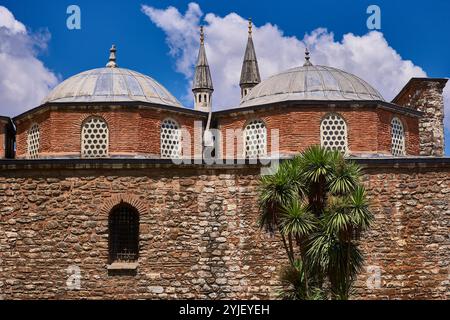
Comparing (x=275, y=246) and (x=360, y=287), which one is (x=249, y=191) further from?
(x=360, y=287)

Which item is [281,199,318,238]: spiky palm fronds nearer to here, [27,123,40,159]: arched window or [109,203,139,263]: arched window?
[109,203,139,263]: arched window

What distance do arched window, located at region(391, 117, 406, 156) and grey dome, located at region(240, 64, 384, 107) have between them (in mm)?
1035

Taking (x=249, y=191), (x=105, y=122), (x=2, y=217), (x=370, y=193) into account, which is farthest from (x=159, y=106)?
(x=370, y=193)

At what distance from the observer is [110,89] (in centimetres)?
1784

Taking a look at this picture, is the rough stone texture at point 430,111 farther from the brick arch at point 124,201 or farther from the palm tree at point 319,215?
the brick arch at point 124,201

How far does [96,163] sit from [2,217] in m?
2.46

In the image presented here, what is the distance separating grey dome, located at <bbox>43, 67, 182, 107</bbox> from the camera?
695 inches

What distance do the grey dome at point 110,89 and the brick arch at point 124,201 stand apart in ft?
12.9

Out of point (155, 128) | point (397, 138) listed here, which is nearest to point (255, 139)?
point (155, 128)

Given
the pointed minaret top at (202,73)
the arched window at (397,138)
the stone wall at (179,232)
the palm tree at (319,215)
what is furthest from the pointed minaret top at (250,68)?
the palm tree at (319,215)

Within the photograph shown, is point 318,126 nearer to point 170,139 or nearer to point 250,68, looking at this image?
point 170,139

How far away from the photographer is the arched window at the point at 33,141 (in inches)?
672

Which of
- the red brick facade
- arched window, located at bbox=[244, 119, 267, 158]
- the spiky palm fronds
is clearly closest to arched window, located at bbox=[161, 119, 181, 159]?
the red brick facade

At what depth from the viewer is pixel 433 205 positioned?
14.5 metres
